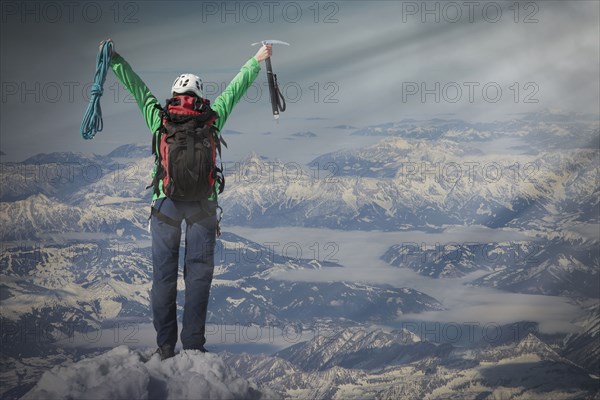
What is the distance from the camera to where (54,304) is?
106m

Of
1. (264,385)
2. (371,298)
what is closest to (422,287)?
(371,298)

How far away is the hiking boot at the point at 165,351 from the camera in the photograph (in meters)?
8.27

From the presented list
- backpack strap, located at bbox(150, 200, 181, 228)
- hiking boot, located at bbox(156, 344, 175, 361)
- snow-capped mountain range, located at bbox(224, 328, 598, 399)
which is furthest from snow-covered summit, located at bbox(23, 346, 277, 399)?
snow-capped mountain range, located at bbox(224, 328, 598, 399)

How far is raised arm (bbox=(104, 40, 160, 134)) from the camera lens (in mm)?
8398

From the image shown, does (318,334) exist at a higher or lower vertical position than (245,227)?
lower

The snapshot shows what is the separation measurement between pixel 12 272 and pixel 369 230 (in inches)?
3174

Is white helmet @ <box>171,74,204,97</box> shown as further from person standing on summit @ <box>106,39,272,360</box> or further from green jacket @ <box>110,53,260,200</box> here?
green jacket @ <box>110,53,260,200</box>

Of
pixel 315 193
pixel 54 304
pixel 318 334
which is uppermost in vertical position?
pixel 315 193

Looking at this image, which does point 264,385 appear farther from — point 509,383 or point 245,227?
point 245,227

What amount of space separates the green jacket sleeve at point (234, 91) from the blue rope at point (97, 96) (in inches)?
44.2

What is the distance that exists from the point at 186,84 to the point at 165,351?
2632 mm

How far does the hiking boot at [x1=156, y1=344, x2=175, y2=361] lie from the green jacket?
1.48 meters

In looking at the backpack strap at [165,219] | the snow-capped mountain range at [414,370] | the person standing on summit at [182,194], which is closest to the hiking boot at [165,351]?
the person standing on summit at [182,194]

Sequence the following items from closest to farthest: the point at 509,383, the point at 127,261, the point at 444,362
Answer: the point at 509,383 < the point at 444,362 < the point at 127,261
